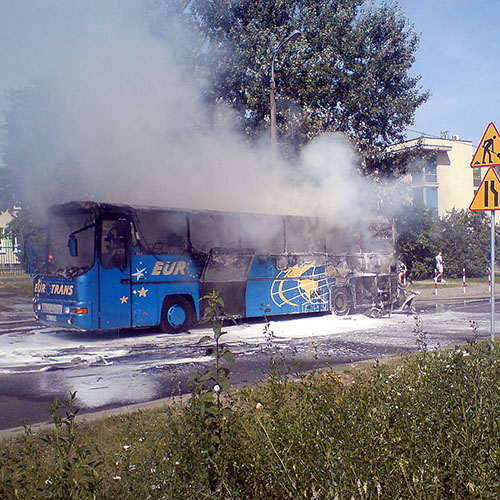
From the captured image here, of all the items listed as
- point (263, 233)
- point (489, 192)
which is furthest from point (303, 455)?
point (263, 233)

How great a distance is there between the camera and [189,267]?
11641mm

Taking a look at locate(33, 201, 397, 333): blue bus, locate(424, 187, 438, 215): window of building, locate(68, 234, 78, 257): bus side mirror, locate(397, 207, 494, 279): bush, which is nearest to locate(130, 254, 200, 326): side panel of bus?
locate(33, 201, 397, 333): blue bus

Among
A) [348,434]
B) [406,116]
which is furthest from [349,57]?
[348,434]

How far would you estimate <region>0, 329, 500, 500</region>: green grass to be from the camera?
9.25 ft

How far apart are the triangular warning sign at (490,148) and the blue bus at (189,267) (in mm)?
5980

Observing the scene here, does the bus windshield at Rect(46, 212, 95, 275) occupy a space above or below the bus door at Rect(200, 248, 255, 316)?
above

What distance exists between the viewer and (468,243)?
30250mm

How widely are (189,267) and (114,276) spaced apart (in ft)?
5.52

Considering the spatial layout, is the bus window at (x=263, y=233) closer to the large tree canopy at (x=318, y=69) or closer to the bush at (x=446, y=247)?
the large tree canopy at (x=318, y=69)

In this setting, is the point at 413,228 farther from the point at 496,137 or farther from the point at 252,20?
the point at 496,137

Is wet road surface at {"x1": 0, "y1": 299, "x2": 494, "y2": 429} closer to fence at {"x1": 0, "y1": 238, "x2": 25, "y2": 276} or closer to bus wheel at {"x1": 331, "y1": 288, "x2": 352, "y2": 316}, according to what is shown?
bus wheel at {"x1": 331, "y1": 288, "x2": 352, "y2": 316}

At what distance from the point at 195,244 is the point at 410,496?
363 inches

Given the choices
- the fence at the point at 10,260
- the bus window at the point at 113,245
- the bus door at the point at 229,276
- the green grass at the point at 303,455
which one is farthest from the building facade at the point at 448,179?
the green grass at the point at 303,455

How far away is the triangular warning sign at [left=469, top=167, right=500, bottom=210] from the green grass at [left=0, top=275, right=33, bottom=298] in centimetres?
1680
